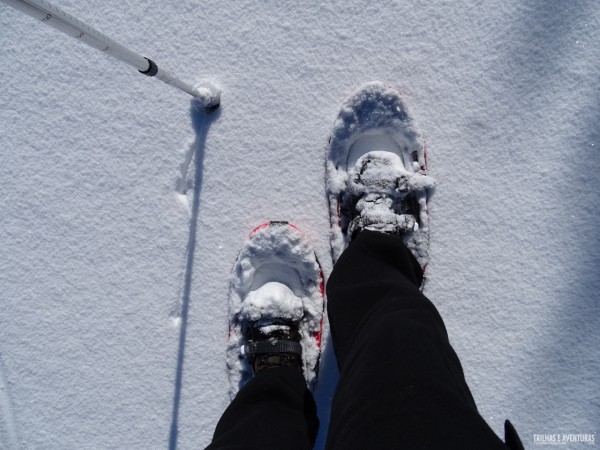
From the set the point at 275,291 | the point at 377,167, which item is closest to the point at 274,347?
the point at 275,291

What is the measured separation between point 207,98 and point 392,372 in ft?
3.00

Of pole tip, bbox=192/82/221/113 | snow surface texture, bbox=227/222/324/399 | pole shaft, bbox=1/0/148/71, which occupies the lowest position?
snow surface texture, bbox=227/222/324/399

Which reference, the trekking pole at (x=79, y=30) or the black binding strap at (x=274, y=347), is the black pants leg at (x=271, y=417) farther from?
the trekking pole at (x=79, y=30)

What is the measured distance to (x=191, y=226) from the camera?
128 centimetres

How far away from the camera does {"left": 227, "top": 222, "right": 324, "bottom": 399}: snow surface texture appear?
A: 1.20 meters

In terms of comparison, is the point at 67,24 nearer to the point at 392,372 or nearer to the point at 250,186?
the point at 250,186

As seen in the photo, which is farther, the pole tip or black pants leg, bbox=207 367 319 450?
the pole tip

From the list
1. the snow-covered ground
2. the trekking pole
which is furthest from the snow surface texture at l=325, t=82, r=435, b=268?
the trekking pole

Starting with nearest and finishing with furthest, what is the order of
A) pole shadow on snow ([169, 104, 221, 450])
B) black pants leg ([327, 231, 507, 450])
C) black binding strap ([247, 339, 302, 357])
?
black pants leg ([327, 231, 507, 450]), black binding strap ([247, 339, 302, 357]), pole shadow on snow ([169, 104, 221, 450])

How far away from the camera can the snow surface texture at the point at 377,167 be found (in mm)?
1187

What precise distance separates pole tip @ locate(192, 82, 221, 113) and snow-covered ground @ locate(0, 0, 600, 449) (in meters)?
0.04

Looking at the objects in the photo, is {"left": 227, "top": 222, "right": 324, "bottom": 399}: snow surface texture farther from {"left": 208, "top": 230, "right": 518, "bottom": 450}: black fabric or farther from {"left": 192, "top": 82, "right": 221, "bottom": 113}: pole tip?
{"left": 192, "top": 82, "right": 221, "bottom": 113}: pole tip

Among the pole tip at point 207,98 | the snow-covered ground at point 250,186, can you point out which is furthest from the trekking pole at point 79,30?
the snow-covered ground at point 250,186

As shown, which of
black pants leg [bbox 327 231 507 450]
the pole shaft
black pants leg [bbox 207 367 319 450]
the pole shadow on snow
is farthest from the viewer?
the pole shadow on snow
